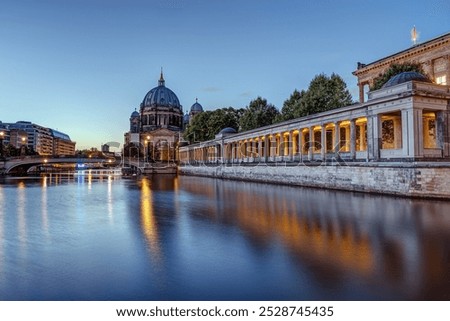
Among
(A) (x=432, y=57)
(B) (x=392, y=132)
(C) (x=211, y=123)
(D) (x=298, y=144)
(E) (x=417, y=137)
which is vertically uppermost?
→ (A) (x=432, y=57)

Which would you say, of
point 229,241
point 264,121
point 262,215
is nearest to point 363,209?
point 262,215

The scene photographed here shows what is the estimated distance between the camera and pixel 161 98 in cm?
12744

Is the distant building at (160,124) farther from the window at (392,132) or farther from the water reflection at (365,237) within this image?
the water reflection at (365,237)

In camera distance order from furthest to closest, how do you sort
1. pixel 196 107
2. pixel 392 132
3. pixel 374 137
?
1. pixel 196 107
2. pixel 392 132
3. pixel 374 137

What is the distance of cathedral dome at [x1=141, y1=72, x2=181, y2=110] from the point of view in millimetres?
126500

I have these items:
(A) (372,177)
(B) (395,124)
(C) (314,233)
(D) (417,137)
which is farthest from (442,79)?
(C) (314,233)

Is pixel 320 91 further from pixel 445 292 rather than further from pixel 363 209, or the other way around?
pixel 445 292

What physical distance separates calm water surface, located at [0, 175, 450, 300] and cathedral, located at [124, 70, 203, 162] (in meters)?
94.1

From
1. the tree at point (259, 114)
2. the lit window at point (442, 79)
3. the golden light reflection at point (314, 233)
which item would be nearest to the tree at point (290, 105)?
the tree at point (259, 114)

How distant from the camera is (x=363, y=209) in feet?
52.5

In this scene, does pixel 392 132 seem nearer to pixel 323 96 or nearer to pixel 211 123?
pixel 323 96

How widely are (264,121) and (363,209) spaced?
49.1 meters

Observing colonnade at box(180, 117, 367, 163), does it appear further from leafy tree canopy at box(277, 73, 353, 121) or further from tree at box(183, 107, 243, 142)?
tree at box(183, 107, 243, 142)

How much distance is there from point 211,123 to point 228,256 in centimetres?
7073
